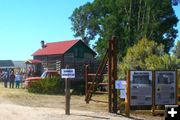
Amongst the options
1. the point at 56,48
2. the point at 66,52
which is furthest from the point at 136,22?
the point at 56,48

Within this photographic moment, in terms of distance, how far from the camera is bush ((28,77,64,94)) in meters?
31.4

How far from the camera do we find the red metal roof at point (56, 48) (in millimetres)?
66812

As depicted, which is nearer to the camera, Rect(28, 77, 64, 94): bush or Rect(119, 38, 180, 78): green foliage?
Rect(119, 38, 180, 78): green foliage

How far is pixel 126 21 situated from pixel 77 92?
3195cm

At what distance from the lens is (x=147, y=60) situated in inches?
1078

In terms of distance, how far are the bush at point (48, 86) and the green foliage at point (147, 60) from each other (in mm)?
4740

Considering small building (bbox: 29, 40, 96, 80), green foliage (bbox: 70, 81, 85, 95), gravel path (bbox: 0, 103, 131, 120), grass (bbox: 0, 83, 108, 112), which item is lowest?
gravel path (bbox: 0, 103, 131, 120)

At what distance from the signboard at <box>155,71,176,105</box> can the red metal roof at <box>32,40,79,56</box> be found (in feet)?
155

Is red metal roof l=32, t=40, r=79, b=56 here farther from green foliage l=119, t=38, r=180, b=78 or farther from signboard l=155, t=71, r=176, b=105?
signboard l=155, t=71, r=176, b=105

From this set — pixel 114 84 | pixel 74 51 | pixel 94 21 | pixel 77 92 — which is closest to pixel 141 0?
pixel 74 51

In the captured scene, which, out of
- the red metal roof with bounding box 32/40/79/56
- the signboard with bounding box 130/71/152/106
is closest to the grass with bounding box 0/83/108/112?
the signboard with bounding box 130/71/152/106

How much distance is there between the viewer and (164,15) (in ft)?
206

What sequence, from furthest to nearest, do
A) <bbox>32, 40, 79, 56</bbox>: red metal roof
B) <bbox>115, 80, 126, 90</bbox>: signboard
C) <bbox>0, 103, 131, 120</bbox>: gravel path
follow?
<bbox>32, 40, 79, 56</bbox>: red metal roof, <bbox>115, 80, 126, 90</bbox>: signboard, <bbox>0, 103, 131, 120</bbox>: gravel path

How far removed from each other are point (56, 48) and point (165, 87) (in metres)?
51.7
